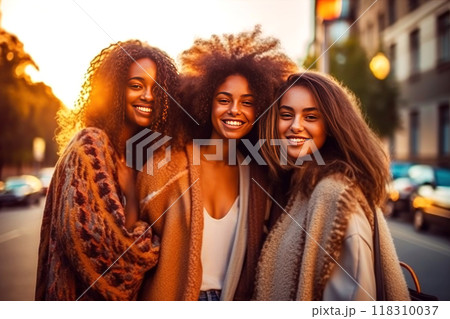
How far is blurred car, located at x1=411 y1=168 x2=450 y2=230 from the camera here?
→ 561 cm

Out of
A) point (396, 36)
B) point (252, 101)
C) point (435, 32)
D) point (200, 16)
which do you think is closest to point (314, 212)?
point (252, 101)

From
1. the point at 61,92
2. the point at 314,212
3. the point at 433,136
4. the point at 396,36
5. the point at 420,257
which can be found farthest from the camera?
the point at 396,36

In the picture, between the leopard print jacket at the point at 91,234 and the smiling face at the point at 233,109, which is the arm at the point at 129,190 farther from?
the smiling face at the point at 233,109

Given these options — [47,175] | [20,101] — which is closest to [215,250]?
[47,175]

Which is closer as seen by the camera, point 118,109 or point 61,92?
point 118,109

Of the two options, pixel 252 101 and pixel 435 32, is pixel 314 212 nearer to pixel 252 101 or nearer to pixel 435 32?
pixel 252 101

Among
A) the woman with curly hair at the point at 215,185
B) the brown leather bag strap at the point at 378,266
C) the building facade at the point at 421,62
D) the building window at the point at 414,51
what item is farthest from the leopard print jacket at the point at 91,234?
the building window at the point at 414,51

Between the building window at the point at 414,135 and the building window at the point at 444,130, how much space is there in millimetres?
1757

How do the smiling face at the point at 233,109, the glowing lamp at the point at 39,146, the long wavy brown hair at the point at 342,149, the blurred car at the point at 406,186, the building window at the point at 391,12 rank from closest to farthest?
1. the long wavy brown hair at the point at 342,149
2. the smiling face at the point at 233,109
3. the glowing lamp at the point at 39,146
4. the building window at the point at 391,12
5. the blurred car at the point at 406,186

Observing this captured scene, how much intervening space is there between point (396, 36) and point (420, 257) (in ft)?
14.3

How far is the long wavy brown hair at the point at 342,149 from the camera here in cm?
187

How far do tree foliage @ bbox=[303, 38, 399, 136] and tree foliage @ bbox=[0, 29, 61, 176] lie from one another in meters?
9.17

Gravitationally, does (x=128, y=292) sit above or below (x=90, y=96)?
below

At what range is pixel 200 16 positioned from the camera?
9.51 feet
